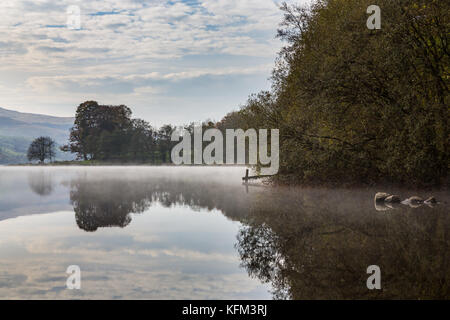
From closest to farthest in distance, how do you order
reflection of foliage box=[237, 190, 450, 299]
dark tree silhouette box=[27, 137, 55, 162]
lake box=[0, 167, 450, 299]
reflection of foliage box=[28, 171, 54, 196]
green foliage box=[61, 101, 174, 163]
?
reflection of foliage box=[237, 190, 450, 299]
lake box=[0, 167, 450, 299]
reflection of foliage box=[28, 171, 54, 196]
green foliage box=[61, 101, 174, 163]
dark tree silhouette box=[27, 137, 55, 162]

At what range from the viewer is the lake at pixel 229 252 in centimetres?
766

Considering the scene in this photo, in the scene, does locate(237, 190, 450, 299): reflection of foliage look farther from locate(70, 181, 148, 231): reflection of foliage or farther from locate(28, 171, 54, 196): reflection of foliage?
locate(28, 171, 54, 196): reflection of foliage

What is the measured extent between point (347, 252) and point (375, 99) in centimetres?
1686

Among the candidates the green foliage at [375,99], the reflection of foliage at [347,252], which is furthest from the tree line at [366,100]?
the reflection of foliage at [347,252]

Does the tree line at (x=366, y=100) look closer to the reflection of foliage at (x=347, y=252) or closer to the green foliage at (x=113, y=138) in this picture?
the reflection of foliage at (x=347, y=252)

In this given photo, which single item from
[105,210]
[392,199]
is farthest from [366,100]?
[105,210]

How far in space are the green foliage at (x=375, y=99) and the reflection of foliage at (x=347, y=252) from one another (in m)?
6.35

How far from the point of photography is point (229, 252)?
36.5 feet

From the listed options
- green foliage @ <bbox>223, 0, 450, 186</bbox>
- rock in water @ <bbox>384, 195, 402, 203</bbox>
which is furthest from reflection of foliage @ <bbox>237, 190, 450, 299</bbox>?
green foliage @ <bbox>223, 0, 450, 186</bbox>

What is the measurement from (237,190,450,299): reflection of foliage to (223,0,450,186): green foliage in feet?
20.8

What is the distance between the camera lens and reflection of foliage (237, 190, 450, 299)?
756 cm

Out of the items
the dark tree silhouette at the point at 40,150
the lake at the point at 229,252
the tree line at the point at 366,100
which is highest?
the tree line at the point at 366,100

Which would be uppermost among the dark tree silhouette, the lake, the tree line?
the tree line
